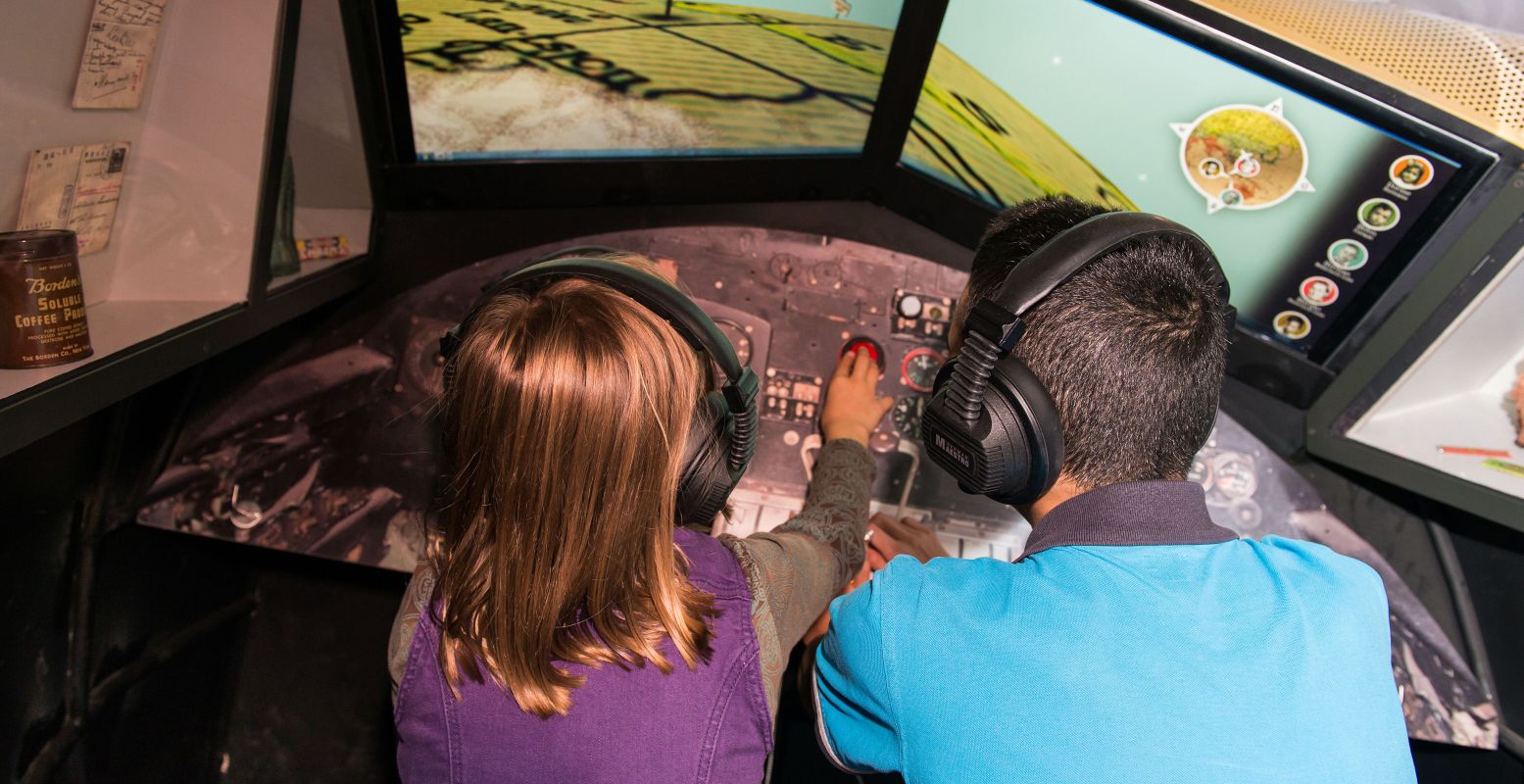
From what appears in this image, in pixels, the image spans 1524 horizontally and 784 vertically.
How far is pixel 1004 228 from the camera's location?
100cm

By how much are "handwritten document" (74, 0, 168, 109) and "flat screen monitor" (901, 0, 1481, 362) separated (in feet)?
3.61

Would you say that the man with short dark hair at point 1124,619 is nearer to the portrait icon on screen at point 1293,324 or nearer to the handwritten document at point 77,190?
the portrait icon on screen at point 1293,324

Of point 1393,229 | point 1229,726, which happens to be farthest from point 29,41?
point 1393,229

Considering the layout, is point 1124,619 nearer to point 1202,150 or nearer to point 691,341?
point 691,341

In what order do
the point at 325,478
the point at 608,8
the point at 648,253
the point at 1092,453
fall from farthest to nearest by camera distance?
the point at 648,253, the point at 325,478, the point at 608,8, the point at 1092,453

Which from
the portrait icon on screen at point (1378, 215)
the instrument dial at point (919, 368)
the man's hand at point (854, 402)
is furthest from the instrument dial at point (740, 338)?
the portrait icon on screen at point (1378, 215)

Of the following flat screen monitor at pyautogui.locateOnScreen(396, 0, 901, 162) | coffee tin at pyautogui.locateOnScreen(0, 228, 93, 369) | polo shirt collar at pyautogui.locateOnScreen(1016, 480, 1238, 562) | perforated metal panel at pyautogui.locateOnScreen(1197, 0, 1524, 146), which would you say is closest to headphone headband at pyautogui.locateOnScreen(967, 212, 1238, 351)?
polo shirt collar at pyautogui.locateOnScreen(1016, 480, 1238, 562)

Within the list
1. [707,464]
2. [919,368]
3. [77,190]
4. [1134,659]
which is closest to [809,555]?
[707,464]

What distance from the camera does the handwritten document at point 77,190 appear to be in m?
1.05

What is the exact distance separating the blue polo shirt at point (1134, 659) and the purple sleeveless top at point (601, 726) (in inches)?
5.8

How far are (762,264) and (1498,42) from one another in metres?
1.11

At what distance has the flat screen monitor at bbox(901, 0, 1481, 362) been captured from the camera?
123 centimetres

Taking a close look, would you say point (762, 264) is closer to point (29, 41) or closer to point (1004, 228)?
point (1004, 228)

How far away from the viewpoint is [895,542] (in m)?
1.38
